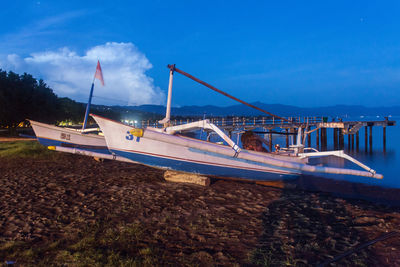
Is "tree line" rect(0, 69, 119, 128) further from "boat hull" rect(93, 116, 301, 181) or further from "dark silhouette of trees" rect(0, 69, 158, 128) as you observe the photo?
"boat hull" rect(93, 116, 301, 181)

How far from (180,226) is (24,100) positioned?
1394 inches

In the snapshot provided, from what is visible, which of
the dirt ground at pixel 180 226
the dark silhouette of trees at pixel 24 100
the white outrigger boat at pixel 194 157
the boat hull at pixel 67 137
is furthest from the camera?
the dark silhouette of trees at pixel 24 100

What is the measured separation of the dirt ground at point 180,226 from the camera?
14.6 ft

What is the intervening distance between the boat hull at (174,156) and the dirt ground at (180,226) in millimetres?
663

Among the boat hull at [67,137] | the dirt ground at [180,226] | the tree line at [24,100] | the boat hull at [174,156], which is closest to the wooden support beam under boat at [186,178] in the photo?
the boat hull at [174,156]

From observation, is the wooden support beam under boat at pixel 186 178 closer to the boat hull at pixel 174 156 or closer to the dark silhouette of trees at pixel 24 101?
the boat hull at pixel 174 156

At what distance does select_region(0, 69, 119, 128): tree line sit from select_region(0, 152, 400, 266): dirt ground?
25957mm

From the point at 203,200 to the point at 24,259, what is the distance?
185 inches

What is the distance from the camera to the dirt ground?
176 inches

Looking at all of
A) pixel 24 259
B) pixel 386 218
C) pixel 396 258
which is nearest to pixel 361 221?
pixel 386 218

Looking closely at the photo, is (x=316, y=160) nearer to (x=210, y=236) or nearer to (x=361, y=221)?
(x=361, y=221)

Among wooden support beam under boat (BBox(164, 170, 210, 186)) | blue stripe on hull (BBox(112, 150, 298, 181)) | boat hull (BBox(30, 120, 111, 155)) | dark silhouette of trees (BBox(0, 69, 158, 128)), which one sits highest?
dark silhouette of trees (BBox(0, 69, 158, 128))

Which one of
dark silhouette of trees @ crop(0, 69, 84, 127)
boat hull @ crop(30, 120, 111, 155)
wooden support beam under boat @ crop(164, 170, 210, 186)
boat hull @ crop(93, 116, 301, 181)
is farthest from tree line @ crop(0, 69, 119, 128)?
wooden support beam under boat @ crop(164, 170, 210, 186)

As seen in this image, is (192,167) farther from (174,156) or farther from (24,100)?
(24,100)
